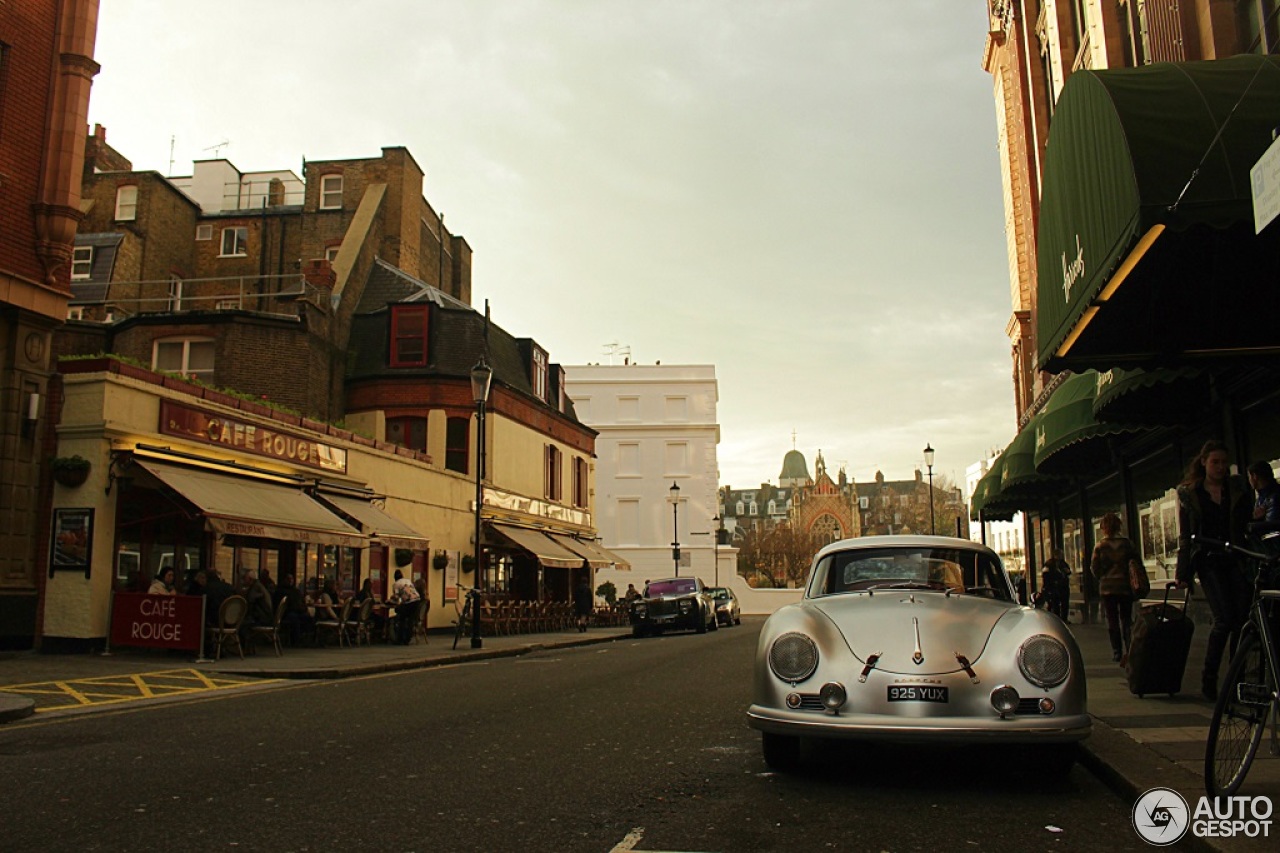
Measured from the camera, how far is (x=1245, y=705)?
4699mm

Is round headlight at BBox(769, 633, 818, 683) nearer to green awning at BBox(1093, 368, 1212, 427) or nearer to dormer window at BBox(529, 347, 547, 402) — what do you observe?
green awning at BBox(1093, 368, 1212, 427)

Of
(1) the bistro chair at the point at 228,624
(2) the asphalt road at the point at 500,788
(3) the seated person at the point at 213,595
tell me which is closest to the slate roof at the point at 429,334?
(3) the seated person at the point at 213,595

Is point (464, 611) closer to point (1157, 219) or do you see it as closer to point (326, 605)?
point (326, 605)

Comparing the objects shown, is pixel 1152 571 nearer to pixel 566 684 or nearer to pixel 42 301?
pixel 566 684

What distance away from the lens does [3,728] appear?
27.8ft

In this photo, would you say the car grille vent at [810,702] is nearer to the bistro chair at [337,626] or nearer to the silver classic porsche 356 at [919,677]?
the silver classic porsche 356 at [919,677]

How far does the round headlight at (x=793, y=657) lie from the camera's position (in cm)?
565

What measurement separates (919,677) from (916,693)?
92mm

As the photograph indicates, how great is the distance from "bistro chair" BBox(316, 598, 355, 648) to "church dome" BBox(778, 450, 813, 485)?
152019 mm

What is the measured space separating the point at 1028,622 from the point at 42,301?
1657 centimetres

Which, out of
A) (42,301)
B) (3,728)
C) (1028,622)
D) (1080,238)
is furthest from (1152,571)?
(42,301)

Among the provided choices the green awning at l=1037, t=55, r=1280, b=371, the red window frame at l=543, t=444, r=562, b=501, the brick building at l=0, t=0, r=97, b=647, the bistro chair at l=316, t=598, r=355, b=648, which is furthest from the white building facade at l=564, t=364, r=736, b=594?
the green awning at l=1037, t=55, r=1280, b=371

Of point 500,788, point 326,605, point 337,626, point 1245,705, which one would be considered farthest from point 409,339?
point 1245,705

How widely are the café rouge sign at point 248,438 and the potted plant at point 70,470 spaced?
4.72 ft
